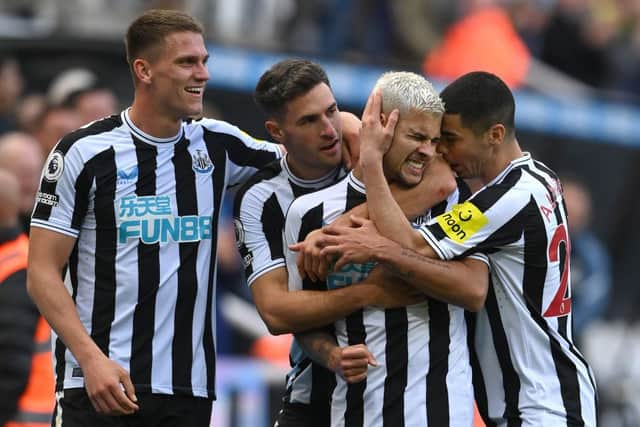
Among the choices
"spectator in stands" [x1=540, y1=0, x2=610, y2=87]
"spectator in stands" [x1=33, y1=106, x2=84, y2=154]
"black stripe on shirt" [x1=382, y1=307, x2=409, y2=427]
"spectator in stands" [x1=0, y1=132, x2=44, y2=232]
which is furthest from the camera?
"spectator in stands" [x1=540, y1=0, x2=610, y2=87]

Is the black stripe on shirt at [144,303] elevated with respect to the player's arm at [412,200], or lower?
lower

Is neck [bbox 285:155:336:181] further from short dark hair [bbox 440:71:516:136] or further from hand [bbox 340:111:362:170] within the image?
short dark hair [bbox 440:71:516:136]

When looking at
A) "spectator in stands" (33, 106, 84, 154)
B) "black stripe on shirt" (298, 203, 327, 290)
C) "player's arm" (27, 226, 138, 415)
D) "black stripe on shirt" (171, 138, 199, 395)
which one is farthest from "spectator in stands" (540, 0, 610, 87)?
"player's arm" (27, 226, 138, 415)

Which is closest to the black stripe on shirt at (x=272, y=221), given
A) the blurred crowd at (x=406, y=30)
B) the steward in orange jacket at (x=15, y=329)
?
the steward in orange jacket at (x=15, y=329)

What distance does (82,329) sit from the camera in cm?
562

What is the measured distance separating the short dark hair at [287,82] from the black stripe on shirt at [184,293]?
0.48m

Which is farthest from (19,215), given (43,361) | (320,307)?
(320,307)

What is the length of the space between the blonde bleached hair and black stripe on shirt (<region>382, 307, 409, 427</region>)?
0.81 metres

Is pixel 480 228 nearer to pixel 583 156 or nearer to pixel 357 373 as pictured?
pixel 357 373

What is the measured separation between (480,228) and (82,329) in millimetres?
1611

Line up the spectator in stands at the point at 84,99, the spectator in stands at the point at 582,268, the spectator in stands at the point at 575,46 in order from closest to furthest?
the spectator in stands at the point at 84,99, the spectator in stands at the point at 582,268, the spectator in stands at the point at 575,46

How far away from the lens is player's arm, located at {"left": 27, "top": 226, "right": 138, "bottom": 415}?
18.2 ft

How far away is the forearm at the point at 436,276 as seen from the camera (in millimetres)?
5273

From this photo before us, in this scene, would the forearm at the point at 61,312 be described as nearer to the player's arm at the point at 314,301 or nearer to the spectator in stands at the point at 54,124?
the player's arm at the point at 314,301
